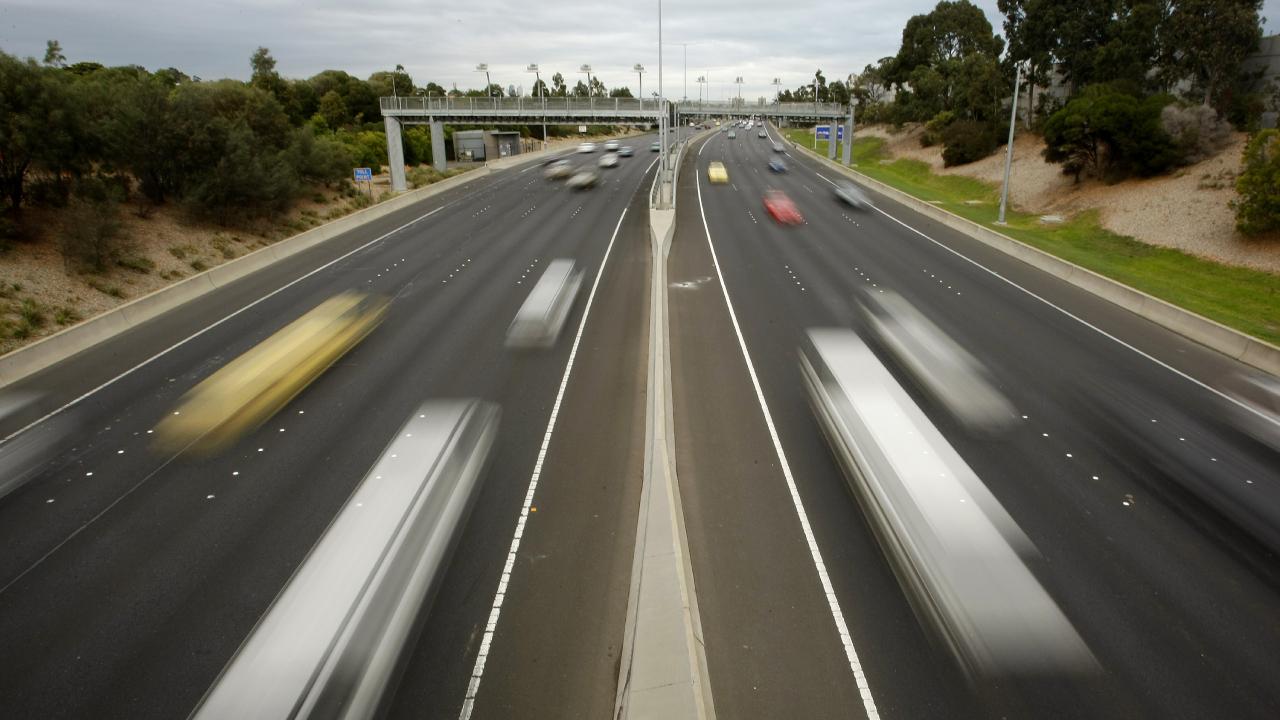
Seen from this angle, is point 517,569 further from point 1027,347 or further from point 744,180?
point 744,180

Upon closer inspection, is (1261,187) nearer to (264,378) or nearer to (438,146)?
(264,378)

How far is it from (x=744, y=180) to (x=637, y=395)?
42623 millimetres

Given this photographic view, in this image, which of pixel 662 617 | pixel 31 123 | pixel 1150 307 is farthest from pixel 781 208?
pixel 662 617

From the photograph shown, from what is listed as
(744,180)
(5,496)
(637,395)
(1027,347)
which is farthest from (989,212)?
(5,496)

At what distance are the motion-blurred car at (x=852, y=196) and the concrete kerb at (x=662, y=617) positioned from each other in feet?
108

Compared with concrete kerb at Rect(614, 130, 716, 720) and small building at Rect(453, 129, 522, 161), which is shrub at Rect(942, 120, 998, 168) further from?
concrete kerb at Rect(614, 130, 716, 720)

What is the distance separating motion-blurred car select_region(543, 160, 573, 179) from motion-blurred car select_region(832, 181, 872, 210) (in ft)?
74.8

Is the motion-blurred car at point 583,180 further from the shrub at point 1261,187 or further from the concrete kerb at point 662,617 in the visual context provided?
the concrete kerb at point 662,617

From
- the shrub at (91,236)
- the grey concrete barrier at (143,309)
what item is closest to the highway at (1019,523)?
the grey concrete barrier at (143,309)

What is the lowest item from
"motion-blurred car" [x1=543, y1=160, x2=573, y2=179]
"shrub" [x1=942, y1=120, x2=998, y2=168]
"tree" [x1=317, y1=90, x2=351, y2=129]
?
"motion-blurred car" [x1=543, y1=160, x2=573, y2=179]

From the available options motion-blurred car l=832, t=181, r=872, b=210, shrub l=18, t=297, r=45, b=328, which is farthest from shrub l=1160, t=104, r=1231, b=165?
shrub l=18, t=297, r=45, b=328

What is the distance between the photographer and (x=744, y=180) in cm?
5400

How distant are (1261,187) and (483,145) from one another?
68.1 meters

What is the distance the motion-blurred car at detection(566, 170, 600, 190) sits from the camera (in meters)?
51.2
